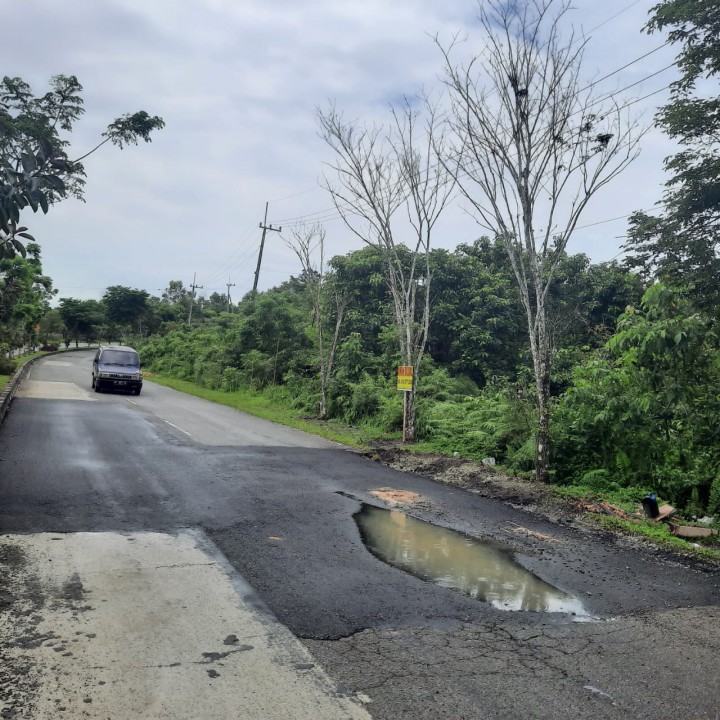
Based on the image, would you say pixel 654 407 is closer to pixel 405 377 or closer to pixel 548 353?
pixel 548 353

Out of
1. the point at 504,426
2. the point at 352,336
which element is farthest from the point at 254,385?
the point at 504,426

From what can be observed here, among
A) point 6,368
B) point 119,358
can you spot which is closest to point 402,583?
point 119,358

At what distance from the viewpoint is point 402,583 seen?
549 cm

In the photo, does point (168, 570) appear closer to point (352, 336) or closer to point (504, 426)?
point (504, 426)

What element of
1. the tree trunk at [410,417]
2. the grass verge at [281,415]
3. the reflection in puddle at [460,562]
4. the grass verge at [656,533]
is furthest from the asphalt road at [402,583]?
the grass verge at [281,415]

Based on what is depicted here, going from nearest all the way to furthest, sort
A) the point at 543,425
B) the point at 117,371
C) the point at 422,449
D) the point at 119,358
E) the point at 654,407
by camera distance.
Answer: the point at 654,407
the point at 543,425
the point at 422,449
the point at 117,371
the point at 119,358

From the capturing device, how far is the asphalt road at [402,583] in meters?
3.68

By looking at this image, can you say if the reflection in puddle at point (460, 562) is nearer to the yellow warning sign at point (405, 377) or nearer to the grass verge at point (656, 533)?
the grass verge at point (656, 533)

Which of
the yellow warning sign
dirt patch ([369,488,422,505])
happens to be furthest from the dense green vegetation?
dirt patch ([369,488,422,505])

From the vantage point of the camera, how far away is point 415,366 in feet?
51.3

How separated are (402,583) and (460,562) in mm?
1003

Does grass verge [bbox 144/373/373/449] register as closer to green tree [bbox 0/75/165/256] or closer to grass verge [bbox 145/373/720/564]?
grass verge [bbox 145/373/720/564]

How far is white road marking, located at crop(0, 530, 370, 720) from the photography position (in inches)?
132

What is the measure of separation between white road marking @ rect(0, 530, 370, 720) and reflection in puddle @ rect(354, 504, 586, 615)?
181 cm
